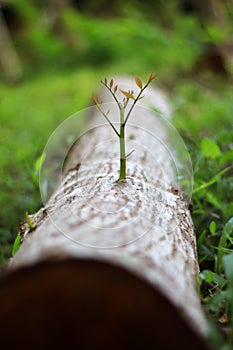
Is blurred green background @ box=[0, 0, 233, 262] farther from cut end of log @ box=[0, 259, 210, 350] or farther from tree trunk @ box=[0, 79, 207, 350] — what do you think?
cut end of log @ box=[0, 259, 210, 350]

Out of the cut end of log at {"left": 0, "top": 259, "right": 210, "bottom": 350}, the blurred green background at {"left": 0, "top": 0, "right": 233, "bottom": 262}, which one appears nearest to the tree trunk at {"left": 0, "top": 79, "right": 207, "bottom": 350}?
the cut end of log at {"left": 0, "top": 259, "right": 210, "bottom": 350}

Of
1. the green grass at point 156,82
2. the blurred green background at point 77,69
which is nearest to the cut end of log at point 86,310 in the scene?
the green grass at point 156,82

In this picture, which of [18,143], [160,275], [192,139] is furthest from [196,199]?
[18,143]

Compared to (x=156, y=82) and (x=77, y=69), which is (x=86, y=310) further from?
(x=77, y=69)

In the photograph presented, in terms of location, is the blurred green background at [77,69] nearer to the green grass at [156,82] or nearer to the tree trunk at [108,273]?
the green grass at [156,82]

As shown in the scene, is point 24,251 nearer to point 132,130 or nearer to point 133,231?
point 133,231

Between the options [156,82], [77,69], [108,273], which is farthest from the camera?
[77,69]

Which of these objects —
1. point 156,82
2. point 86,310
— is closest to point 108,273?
point 86,310

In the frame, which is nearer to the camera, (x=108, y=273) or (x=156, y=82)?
(x=108, y=273)
